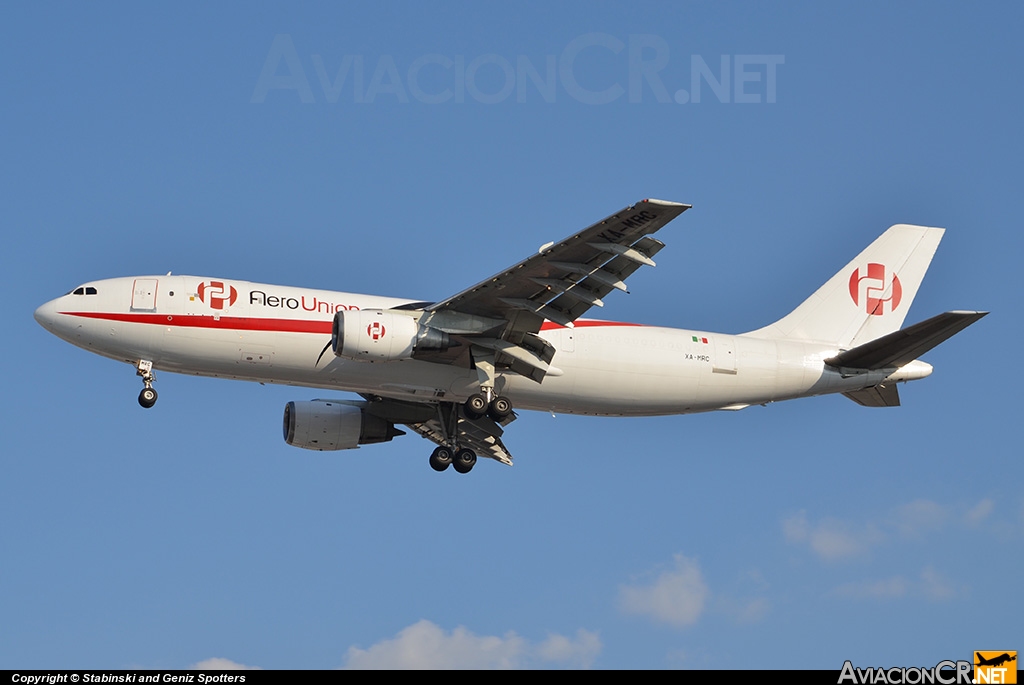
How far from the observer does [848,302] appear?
45438 millimetres

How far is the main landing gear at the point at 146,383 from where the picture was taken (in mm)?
38688

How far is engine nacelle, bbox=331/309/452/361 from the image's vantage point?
37.7 meters

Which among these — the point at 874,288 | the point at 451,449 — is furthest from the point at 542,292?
the point at 874,288

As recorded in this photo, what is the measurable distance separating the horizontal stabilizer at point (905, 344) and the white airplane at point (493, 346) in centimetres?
6

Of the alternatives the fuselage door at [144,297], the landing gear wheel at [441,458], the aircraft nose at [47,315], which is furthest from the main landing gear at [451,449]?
the aircraft nose at [47,315]

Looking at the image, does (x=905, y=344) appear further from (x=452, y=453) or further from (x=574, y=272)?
(x=452, y=453)

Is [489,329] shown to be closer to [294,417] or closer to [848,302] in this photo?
[294,417]

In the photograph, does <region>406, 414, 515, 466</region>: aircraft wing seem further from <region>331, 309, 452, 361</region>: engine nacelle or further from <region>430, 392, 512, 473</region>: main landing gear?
<region>331, 309, 452, 361</region>: engine nacelle

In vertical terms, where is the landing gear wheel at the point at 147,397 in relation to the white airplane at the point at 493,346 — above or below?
below

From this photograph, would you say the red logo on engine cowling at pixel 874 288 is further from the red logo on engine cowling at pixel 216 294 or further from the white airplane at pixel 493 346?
the red logo on engine cowling at pixel 216 294

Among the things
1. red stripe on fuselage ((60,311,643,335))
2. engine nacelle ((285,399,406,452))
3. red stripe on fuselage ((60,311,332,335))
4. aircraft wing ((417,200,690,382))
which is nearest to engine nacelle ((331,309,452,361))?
aircraft wing ((417,200,690,382))

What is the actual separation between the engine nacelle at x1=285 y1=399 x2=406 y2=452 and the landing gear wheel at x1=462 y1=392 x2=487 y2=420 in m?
5.80

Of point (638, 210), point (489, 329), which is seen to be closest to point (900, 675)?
point (638, 210)

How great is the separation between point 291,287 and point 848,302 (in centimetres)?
1746
